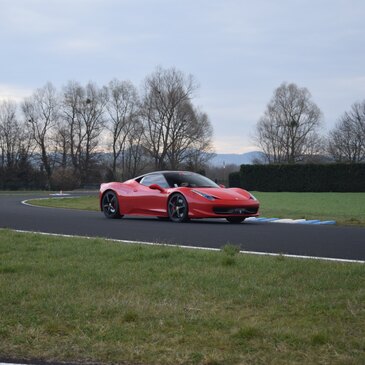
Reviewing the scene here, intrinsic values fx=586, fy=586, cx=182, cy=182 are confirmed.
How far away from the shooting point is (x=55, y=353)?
13.1ft

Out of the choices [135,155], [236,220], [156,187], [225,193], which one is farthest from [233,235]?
[135,155]

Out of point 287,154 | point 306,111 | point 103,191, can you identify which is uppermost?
point 306,111

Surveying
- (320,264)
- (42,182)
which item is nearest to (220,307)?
(320,264)

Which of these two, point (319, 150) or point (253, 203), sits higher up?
point (319, 150)

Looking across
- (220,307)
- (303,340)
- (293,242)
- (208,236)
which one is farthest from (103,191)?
(303,340)

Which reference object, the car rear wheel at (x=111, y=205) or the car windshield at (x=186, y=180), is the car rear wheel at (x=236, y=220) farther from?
the car rear wheel at (x=111, y=205)

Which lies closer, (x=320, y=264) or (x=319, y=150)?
(x=320, y=264)

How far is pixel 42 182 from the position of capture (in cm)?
7150

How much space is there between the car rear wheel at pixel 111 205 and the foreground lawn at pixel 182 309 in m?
8.00

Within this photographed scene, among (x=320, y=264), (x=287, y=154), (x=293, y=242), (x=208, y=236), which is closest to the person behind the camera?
(x=320, y=264)

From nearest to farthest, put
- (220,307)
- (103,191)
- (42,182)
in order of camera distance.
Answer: (220,307) < (103,191) < (42,182)

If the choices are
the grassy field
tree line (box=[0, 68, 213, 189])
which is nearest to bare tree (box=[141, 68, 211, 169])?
tree line (box=[0, 68, 213, 189])

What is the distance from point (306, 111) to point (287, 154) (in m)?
6.75

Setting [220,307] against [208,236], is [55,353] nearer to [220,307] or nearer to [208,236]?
[220,307]
